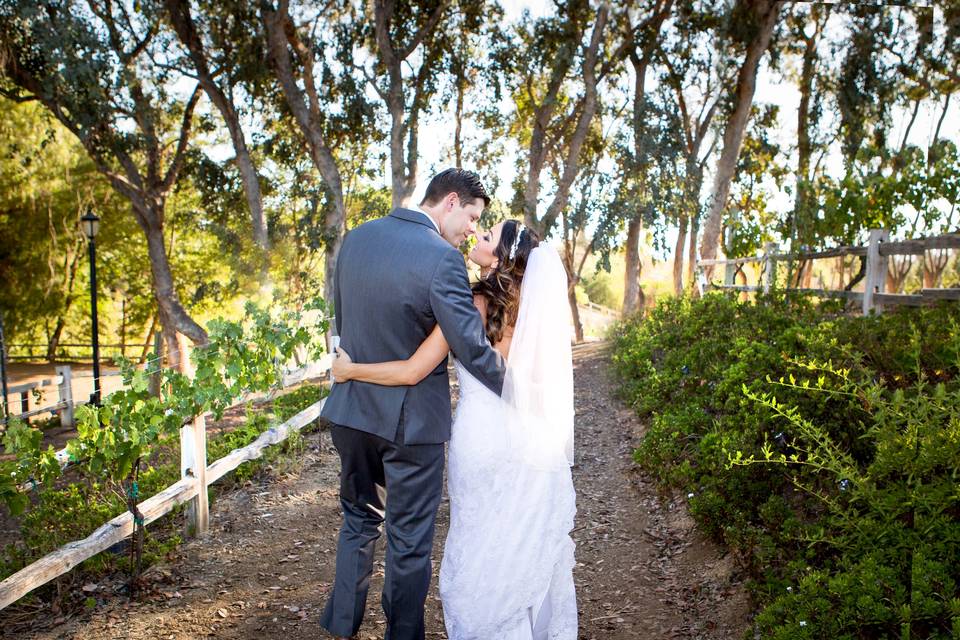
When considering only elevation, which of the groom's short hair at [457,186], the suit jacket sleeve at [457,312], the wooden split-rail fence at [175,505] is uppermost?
the groom's short hair at [457,186]

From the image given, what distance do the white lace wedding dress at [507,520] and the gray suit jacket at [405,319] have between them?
0.14 meters

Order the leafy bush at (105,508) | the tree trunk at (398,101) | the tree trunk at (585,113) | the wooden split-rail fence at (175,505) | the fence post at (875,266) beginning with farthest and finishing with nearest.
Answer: the tree trunk at (585,113)
the tree trunk at (398,101)
the fence post at (875,266)
the leafy bush at (105,508)
the wooden split-rail fence at (175,505)

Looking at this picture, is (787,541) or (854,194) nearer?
(787,541)

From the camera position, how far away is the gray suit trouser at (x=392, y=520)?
308cm

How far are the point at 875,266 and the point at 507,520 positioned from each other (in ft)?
19.2

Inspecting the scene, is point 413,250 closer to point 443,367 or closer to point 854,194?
point 443,367

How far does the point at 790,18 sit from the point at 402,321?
1913 centimetres

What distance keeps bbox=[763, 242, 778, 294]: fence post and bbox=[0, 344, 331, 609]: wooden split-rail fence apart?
6.53 m

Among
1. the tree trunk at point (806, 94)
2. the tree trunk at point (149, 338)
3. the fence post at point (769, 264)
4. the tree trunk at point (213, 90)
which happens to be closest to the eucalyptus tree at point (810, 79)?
the tree trunk at point (806, 94)

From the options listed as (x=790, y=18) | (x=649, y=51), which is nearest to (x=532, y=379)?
(x=649, y=51)

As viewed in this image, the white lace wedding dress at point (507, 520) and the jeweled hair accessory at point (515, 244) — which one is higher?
the jeweled hair accessory at point (515, 244)

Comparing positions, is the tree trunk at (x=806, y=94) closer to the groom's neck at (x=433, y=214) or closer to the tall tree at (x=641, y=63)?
the tall tree at (x=641, y=63)

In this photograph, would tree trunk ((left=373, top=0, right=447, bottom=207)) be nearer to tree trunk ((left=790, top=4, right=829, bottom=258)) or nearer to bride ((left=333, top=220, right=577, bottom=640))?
tree trunk ((left=790, top=4, right=829, bottom=258))

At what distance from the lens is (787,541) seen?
343cm
